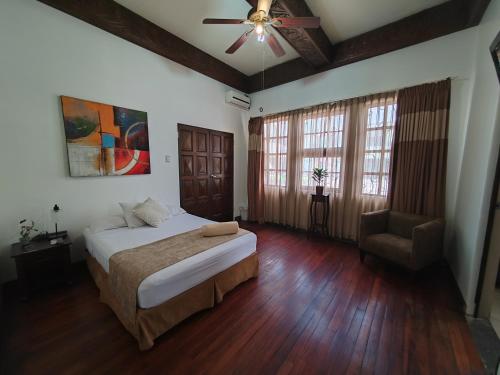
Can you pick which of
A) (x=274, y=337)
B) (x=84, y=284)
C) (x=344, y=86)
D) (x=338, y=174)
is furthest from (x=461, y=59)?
(x=84, y=284)

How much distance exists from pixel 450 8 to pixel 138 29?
13.1ft

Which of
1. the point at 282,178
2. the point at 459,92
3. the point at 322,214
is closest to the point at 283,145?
the point at 282,178

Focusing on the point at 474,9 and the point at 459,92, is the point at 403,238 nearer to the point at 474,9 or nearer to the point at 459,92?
the point at 459,92

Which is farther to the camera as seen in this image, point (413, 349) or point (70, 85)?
point (70, 85)

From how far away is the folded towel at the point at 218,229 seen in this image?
7.18 ft

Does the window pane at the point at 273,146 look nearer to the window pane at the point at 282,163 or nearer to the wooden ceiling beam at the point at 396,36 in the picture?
the window pane at the point at 282,163

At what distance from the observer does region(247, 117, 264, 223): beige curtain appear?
14.1 feet

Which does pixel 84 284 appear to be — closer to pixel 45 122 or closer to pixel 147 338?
pixel 147 338

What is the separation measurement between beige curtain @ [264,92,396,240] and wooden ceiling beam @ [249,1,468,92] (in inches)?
25.3

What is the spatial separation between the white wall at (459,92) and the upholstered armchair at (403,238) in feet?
0.79

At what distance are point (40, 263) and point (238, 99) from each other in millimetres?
3970

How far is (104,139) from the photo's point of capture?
2.55m

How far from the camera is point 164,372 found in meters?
1.27

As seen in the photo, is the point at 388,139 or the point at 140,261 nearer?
the point at 140,261
